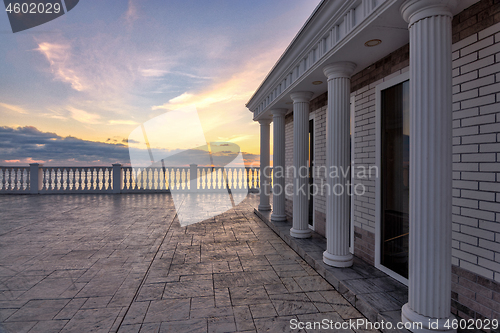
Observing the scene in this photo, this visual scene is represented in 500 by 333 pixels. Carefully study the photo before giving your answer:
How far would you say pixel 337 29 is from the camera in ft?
10.5

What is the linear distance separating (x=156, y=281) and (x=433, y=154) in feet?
11.7

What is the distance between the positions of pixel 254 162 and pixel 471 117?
36.8 feet

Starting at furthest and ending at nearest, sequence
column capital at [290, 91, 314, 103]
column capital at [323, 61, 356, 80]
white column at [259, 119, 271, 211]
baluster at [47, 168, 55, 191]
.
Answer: baluster at [47, 168, 55, 191], white column at [259, 119, 271, 211], column capital at [290, 91, 314, 103], column capital at [323, 61, 356, 80]

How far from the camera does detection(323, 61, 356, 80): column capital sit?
3668 mm

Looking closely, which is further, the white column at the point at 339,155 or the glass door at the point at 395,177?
the white column at the point at 339,155

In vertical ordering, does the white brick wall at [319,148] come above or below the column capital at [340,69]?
below

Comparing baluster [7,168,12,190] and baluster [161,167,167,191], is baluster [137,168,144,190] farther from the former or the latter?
baluster [7,168,12,190]

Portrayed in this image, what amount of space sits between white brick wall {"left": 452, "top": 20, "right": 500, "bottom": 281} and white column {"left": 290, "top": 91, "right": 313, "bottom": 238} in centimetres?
292

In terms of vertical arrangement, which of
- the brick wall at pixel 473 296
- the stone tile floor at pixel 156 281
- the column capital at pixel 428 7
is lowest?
the stone tile floor at pixel 156 281

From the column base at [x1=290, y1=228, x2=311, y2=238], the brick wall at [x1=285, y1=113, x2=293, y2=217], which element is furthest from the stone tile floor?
the brick wall at [x1=285, y1=113, x2=293, y2=217]

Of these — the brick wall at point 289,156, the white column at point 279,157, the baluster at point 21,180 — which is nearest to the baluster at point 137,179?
the baluster at point 21,180

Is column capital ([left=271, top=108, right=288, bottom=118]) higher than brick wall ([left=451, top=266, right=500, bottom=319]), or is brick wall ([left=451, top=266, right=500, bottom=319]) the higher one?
column capital ([left=271, top=108, right=288, bottom=118])

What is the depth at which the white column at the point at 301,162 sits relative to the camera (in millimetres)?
5281

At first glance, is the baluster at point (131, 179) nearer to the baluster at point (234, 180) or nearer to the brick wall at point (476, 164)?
the baluster at point (234, 180)
